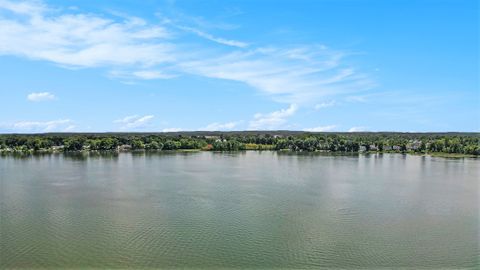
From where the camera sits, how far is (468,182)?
17.4m

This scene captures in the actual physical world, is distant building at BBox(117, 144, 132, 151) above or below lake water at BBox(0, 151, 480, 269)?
above

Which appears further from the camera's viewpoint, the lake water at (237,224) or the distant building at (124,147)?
the distant building at (124,147)

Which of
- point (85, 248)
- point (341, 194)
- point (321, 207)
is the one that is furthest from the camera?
point (341, 194)

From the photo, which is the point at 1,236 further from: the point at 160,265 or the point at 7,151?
the point at 7,151

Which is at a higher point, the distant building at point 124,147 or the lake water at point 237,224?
the distant building at point 124,147

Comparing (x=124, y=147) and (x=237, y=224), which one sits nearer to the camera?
(x=237, y=224)

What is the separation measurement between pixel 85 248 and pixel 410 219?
7.58m

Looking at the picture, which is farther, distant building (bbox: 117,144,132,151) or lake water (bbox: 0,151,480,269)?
distant building (bbox: 117,144,132,151)

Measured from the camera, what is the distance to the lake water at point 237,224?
288 inches

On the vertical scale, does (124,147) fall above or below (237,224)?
above

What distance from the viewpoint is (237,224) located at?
9523 millimetres

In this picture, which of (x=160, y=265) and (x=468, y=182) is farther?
(x=468, y=182)

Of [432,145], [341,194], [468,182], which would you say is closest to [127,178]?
[341,194]

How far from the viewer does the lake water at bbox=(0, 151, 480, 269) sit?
288 inches
